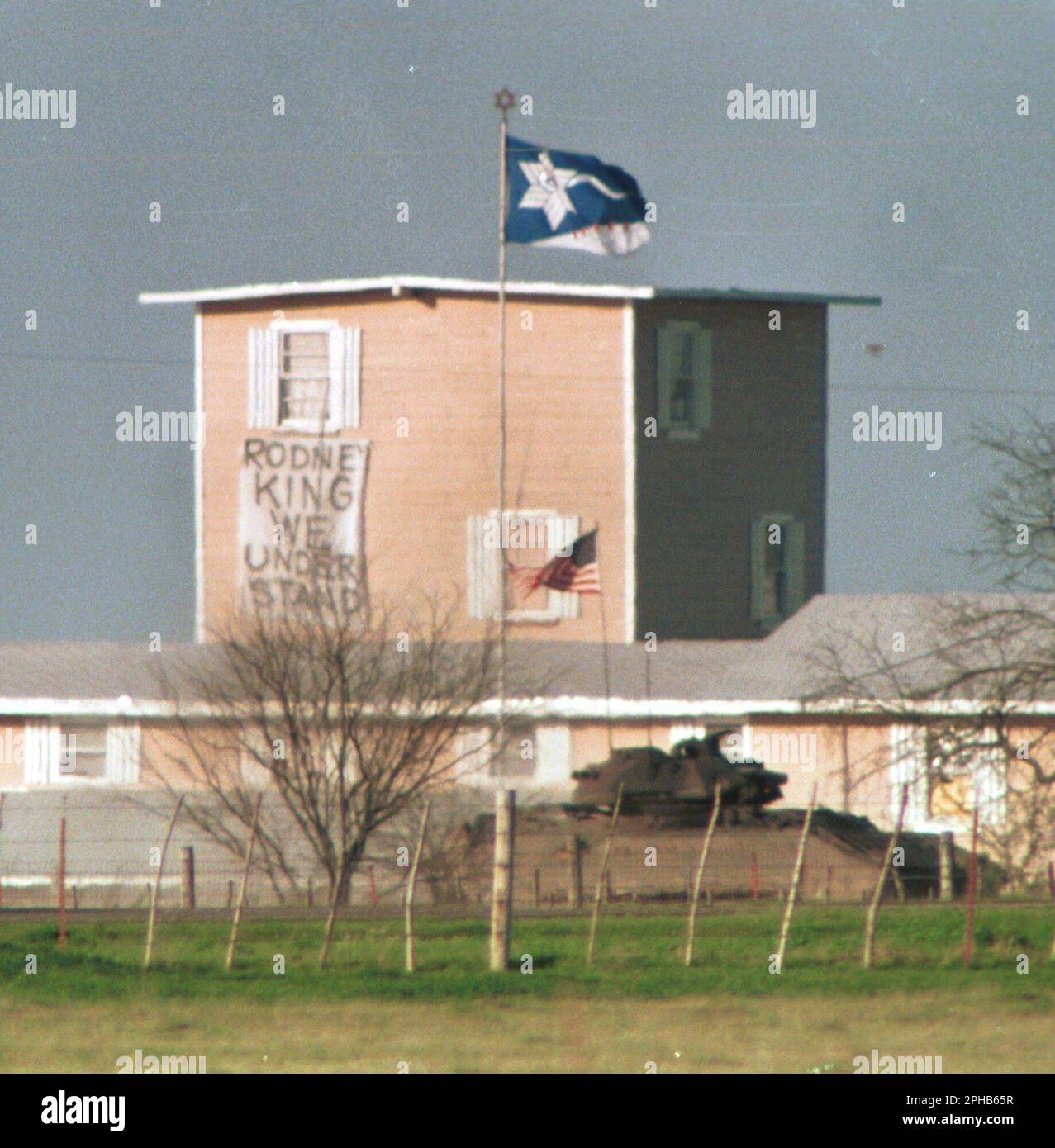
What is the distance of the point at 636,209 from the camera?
86.7ft

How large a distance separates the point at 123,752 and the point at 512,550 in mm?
7221

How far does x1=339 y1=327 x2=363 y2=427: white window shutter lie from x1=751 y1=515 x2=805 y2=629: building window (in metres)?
7.17

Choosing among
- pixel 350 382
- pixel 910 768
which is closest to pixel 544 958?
pixel 910 768

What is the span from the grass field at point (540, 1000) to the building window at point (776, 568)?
14.0 m

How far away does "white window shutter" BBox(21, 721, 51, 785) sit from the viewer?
32.9 meters

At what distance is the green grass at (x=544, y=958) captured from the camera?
15961mm

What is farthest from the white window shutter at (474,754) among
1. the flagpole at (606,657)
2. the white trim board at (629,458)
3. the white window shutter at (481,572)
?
the white trim board at (629,458)

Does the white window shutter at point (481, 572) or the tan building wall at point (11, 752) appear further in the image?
the tan building wall at point (11, 752)

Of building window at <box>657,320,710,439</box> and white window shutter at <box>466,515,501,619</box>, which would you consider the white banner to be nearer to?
white window shutter at <box>466,515,501,619</box>

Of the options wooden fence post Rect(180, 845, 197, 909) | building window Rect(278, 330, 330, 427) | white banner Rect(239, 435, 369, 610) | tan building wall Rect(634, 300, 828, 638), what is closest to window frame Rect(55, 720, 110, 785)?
white banner Rect(239, 435, 369, 610)

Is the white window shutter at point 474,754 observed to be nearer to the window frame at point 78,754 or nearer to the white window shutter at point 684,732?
the white window shutter at point 684,732

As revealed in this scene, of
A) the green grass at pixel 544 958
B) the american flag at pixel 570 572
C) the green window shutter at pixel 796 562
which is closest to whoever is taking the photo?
the green grass at pixel 544 958

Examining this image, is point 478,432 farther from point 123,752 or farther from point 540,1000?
point 540,1000

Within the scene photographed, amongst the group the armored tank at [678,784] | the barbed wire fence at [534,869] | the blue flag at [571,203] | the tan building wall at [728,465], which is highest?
the blue flag at [571,203]
